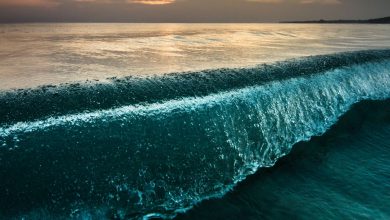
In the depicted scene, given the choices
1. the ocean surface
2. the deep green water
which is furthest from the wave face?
the deep green water

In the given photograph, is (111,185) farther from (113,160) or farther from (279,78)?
(279,78)

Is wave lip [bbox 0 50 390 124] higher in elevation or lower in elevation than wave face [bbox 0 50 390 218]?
higher

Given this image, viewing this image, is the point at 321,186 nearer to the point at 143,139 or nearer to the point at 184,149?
the point at 184,149

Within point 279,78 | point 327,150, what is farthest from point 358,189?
point 279,78

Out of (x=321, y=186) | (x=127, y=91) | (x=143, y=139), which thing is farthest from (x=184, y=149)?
(x=321, y=186)

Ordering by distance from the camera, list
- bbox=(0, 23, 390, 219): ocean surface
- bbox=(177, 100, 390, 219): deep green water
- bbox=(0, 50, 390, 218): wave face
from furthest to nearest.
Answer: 1. bbox=(177, 100, 390, 219): deep green water
2. bbox=(0, 23, 390, 219): ocean surface
3. bbox=(0, 50, 390, 218): wave face

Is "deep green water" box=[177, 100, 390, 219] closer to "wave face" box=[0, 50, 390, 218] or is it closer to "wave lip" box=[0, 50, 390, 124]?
"wave face" box=[0, 50, 390, 218]

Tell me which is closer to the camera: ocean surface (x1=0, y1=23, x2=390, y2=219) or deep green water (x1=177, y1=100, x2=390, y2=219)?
ocean surface (x1=0, y1=23, x2=390, y2=219)

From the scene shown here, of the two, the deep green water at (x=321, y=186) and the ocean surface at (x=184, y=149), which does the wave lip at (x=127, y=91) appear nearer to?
the ocean surface at (x=184, y=149)

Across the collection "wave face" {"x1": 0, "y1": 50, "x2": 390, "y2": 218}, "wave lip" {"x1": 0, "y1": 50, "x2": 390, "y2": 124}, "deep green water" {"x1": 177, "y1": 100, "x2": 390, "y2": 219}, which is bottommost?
"deep green water" {"x1": 177, "y1": 100, "x2": 390, "y2": 219}
